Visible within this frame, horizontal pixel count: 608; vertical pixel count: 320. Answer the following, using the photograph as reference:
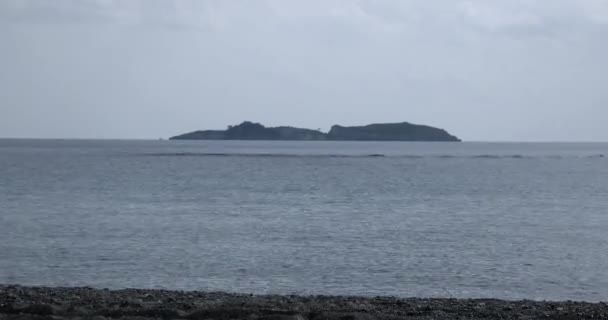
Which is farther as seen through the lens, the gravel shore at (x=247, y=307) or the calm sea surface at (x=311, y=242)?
the calm sea surface at (x=311, y=242)

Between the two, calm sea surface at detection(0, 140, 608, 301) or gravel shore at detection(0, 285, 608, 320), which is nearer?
gravel shore at detection(0, 285, 608, 320)

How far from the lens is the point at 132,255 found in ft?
98.1

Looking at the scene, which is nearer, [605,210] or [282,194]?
[605,210]

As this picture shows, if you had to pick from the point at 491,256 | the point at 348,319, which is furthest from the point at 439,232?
the point at 348,319

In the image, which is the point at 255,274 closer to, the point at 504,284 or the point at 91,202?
the point at 504,284

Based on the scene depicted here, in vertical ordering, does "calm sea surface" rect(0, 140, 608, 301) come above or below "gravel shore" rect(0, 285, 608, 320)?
below

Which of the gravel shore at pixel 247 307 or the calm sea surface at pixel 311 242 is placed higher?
the gravel shore at pixel 247 307

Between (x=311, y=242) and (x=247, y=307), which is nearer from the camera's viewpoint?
(x=247, y=307)

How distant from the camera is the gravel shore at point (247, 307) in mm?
16500

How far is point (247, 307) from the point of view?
57.4ft

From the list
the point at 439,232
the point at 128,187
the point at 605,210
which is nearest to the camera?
the point at 439,232

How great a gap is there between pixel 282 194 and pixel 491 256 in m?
35.5

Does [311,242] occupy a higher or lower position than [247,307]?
lower

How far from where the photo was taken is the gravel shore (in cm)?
1650
